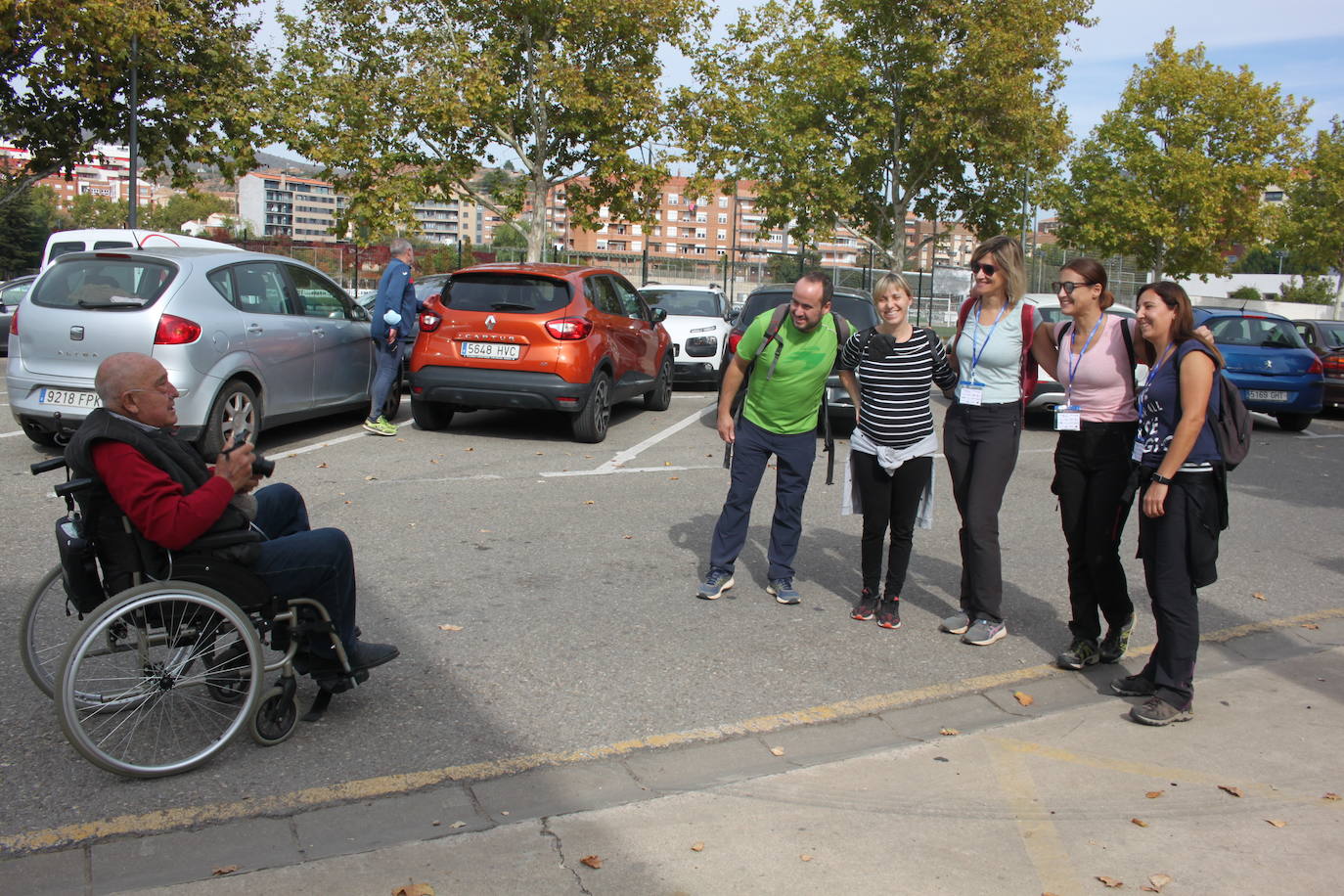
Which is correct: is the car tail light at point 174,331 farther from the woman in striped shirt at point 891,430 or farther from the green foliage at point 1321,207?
the green foliage at point 1321,207

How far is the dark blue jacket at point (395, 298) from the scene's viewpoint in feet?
35.3

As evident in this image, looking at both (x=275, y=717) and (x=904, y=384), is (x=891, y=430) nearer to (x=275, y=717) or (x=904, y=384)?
(x=904, y=384)

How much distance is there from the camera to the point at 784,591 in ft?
19.6

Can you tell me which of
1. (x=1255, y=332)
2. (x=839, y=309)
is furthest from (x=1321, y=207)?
(x=839, y=309)

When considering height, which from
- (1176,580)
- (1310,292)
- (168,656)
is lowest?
(168,656)

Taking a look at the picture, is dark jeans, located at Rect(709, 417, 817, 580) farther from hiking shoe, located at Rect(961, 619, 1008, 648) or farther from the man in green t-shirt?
hiking shoe, located at Rect(961, 619, 1008, 648)

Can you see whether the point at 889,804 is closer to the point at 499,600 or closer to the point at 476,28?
the point at 499,600

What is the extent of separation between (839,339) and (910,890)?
3217 millimetres

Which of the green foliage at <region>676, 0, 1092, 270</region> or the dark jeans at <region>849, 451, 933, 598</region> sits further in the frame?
the green foliage at <region>676, 0, 1092, 270</region>

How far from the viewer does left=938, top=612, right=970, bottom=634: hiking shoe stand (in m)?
5.58

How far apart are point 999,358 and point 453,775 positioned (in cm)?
303

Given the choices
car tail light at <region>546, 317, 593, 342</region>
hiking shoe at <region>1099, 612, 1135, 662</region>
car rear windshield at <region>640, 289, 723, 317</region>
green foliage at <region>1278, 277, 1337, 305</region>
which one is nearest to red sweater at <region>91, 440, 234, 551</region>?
hiking shoe at <region>1099, 612, 1135, 662</region>

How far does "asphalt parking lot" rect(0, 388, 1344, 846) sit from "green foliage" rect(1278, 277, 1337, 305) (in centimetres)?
7086

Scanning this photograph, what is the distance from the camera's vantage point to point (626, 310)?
12.1 metres
